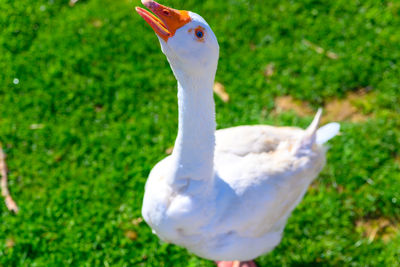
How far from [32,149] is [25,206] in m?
0.66

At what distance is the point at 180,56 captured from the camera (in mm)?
2426

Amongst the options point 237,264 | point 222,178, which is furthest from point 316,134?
point 237,264

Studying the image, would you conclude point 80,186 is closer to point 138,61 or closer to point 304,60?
point 138,61

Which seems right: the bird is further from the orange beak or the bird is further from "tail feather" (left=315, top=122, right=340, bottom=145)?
the orange beak

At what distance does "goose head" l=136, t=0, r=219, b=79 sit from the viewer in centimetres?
239

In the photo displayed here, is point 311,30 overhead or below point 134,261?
overhead

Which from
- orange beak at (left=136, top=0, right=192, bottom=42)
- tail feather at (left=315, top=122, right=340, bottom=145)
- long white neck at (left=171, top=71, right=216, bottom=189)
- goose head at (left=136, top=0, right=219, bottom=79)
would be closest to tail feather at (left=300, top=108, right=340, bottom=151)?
tail feather at (left=315, top=122, right=340, bottom=145)

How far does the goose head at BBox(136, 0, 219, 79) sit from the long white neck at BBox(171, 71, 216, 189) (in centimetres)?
17

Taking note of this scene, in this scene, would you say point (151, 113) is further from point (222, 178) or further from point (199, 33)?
point (199, 33)

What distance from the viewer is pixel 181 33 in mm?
2389

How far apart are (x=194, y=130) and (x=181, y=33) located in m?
0.69

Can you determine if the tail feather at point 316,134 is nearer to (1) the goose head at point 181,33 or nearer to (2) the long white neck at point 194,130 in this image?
(2) the long white neck at point 194,130

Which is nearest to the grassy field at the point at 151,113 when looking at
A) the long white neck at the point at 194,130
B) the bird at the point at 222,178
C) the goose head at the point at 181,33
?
the bird at the point at 222,178

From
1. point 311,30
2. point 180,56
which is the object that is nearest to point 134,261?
point 180,56
